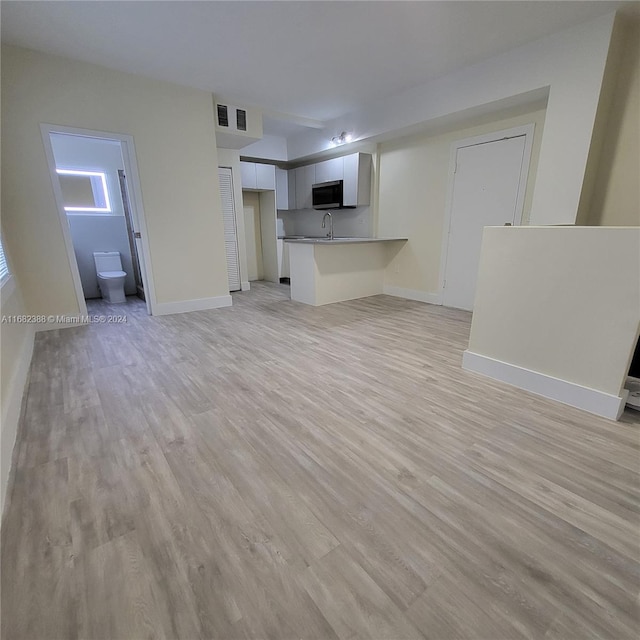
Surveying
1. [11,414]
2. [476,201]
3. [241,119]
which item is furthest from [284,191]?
[11,414]

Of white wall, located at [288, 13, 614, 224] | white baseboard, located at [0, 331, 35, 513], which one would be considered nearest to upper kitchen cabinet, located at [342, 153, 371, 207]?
white wall, located at [288, 13, 614, 224]

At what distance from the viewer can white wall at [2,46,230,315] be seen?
3184mm

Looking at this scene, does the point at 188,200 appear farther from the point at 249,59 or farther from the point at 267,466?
the point at 267,466

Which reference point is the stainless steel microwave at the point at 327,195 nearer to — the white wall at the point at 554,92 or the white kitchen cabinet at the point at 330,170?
the white kitchen cabinet at the point at 330,170

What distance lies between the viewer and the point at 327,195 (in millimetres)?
5742

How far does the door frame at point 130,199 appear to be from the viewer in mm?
3359

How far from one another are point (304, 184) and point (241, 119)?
2.02m

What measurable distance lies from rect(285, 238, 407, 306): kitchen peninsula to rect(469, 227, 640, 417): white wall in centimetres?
249

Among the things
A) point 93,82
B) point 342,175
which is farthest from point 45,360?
point 342,175

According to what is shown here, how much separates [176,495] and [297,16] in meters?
3.51

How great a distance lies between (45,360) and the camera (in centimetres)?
281

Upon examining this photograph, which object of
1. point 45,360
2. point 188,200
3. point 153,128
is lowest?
point 45,360

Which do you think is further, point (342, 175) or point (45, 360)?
point (342, 175)

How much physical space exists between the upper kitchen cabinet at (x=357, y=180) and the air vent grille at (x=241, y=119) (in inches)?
67.4
